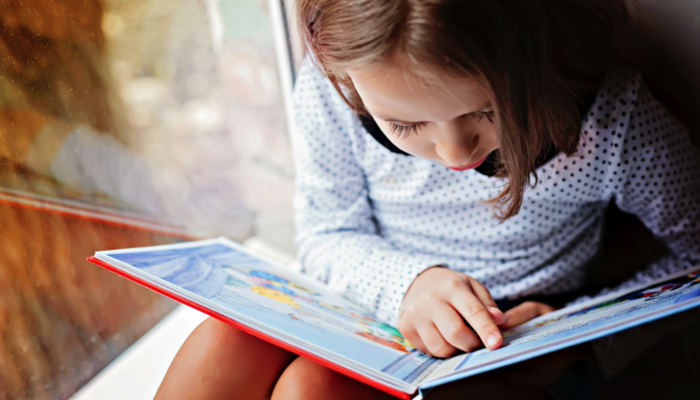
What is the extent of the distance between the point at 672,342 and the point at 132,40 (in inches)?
33.8

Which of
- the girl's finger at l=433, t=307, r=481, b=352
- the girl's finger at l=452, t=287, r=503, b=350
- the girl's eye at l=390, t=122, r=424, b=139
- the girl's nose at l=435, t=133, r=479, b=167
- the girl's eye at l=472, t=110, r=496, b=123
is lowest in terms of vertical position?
the girl's finger at l=433, t=307, r=481, b=352

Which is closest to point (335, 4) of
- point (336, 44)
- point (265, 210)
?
point (336, 44)

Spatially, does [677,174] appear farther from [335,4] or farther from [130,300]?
[130,300]

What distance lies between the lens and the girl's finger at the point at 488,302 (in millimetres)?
486

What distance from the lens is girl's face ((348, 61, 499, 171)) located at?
0.40 m

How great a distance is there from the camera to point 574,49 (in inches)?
19.4

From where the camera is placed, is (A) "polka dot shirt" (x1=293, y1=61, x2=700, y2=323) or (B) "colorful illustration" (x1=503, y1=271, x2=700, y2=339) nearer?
(B) "colorful illustration" (x1=503, y1=271, x2=700, y2=339)

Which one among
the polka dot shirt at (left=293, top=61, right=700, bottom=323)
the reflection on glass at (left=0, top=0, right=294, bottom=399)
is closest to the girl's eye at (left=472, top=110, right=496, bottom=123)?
the polka dot shirt at (left=293, top=61, right=700, bottom=323)

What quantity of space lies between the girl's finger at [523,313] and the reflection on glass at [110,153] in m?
0.58

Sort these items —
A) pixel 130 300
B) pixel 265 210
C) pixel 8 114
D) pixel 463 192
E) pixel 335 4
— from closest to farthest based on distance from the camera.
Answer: pixel 335 4, pixel 8 114, pixel 463 192, pixel 130 300, pixel 265 210

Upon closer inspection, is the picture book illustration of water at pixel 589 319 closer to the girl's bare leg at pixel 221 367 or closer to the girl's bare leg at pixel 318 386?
the girl's bare leg at pixel 318 386

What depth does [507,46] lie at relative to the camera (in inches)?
15.1

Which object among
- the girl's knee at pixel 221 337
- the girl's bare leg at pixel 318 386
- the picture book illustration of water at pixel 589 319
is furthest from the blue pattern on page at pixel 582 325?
the girl's knee at pixel 221 337

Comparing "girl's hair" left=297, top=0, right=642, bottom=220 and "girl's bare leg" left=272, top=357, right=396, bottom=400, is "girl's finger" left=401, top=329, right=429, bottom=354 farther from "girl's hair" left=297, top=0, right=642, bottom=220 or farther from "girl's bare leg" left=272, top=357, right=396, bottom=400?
"girl's hair" left=297, top=0, right=642, bottom=220
